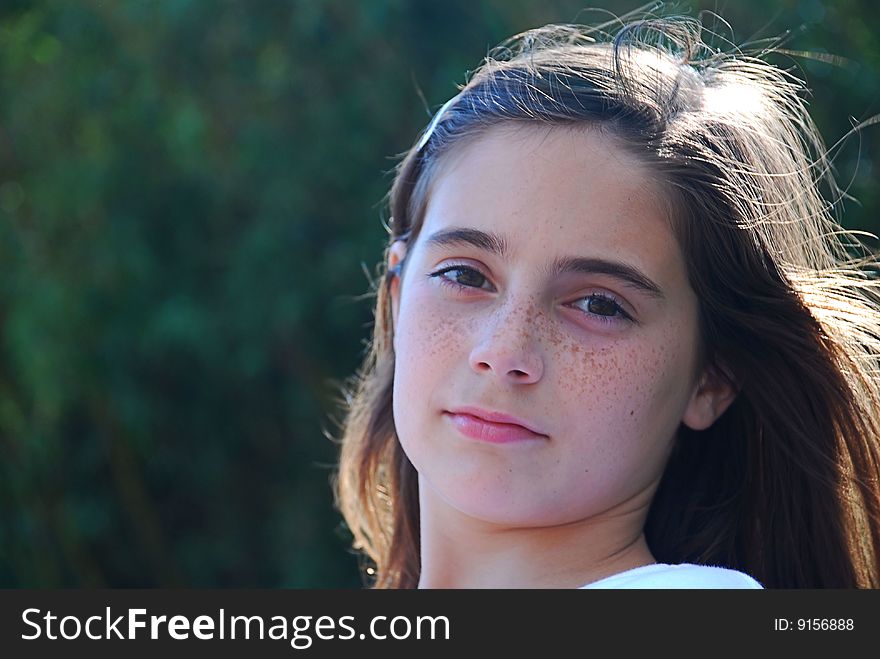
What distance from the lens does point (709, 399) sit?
161 cm

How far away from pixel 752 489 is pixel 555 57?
29.3 inches

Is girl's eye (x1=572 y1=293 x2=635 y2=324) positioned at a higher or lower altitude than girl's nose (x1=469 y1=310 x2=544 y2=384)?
higher

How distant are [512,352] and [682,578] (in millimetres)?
353

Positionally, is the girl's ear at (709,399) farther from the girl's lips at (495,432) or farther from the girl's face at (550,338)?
the girl's lips at (495,432)

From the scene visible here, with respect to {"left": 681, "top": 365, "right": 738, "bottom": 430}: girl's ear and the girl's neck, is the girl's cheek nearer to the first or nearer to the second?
the girl's neck

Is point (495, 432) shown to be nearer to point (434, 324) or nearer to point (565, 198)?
point (434, 324)

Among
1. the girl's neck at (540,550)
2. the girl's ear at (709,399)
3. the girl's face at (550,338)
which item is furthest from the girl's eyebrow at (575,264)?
the girl's neck at (540,550)

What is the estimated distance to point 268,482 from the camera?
13.3 feet

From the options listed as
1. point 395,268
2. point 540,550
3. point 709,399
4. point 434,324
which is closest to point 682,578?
point 540,550

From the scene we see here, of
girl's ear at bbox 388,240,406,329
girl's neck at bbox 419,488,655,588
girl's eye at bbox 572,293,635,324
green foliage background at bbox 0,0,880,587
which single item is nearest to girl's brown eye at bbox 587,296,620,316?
girl's eye at bbox 572,293,635,324

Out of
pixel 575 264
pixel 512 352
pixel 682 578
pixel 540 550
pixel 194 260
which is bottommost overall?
pixel 682 578

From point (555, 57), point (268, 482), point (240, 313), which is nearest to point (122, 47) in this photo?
point (240, 313)

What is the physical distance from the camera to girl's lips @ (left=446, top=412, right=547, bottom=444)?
4.66ft

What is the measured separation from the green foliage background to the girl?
60.3 inches
